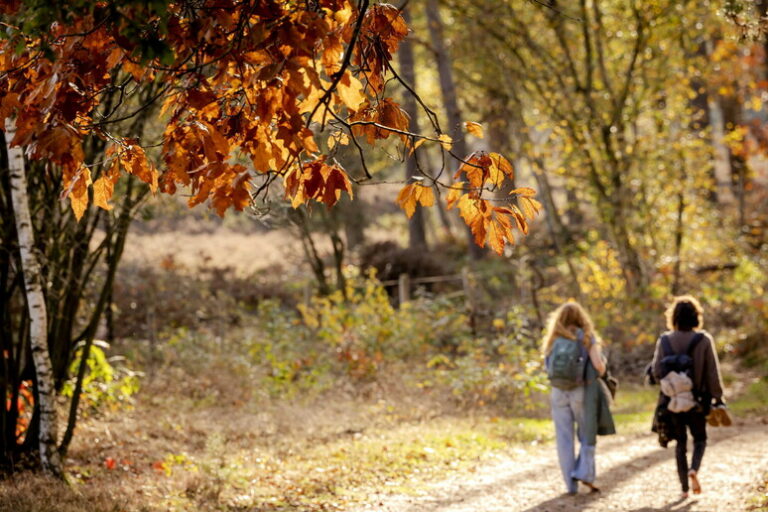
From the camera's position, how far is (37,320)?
648cm

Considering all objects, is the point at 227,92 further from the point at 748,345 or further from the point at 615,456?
the point at 748,345

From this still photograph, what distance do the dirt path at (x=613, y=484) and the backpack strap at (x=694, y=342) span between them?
1.32 metres

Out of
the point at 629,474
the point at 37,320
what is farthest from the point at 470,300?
the point at 37,320

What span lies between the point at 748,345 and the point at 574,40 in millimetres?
6874

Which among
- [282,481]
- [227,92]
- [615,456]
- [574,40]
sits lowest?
[615,456]

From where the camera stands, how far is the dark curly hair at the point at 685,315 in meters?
7.05

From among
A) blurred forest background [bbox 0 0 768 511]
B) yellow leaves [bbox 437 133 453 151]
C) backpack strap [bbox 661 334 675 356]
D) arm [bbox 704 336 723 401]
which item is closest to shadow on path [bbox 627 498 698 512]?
arm [bbox 704 336 723 401]

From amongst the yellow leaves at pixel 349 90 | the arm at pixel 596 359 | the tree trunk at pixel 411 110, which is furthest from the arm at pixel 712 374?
the tree trunk at pixel 411 110

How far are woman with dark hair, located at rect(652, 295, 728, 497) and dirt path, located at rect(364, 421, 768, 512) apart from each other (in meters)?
0.40

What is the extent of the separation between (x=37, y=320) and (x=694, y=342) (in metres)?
5.49

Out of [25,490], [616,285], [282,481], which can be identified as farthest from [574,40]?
[25,490]

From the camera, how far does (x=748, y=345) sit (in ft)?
48.6

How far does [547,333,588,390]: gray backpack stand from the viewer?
731 centimetres

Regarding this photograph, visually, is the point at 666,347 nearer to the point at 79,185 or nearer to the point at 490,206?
the point at 490,206
